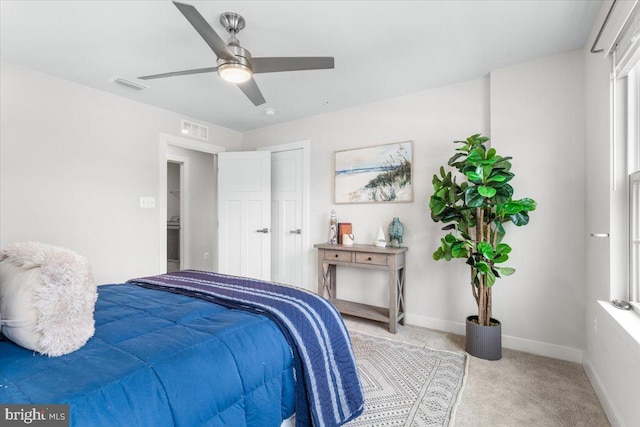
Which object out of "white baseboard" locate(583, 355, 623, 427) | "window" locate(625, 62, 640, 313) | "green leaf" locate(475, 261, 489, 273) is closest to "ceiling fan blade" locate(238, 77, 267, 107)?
"green leaf" locate(475, 261, 489, 273)

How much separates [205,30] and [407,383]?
2448 mm

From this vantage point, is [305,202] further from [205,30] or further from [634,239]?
[634,239]

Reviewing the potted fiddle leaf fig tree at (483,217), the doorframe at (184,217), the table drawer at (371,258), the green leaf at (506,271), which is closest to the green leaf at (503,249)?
the potted fiddle leaf fig tree at (483,217)

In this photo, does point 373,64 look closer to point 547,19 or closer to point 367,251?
point 547,19

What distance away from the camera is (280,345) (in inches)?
49.8

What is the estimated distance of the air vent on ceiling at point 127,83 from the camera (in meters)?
2.80

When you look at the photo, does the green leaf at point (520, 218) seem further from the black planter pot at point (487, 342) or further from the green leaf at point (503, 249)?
the black planter pot at point (487, 342)

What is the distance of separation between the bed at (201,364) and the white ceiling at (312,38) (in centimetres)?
175

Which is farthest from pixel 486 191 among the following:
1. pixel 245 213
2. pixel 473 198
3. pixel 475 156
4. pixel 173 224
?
pixel 173 224

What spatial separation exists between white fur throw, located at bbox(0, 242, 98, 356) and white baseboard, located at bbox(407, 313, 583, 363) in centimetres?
288

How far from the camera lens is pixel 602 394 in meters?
1.80

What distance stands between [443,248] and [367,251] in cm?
74

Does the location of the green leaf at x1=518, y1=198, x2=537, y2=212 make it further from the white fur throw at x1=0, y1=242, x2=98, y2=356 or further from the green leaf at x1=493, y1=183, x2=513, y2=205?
the white fur throw at x1=0, y1=242, x2=98, y2=356

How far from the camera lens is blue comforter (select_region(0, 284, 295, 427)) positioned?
788 millimetres
